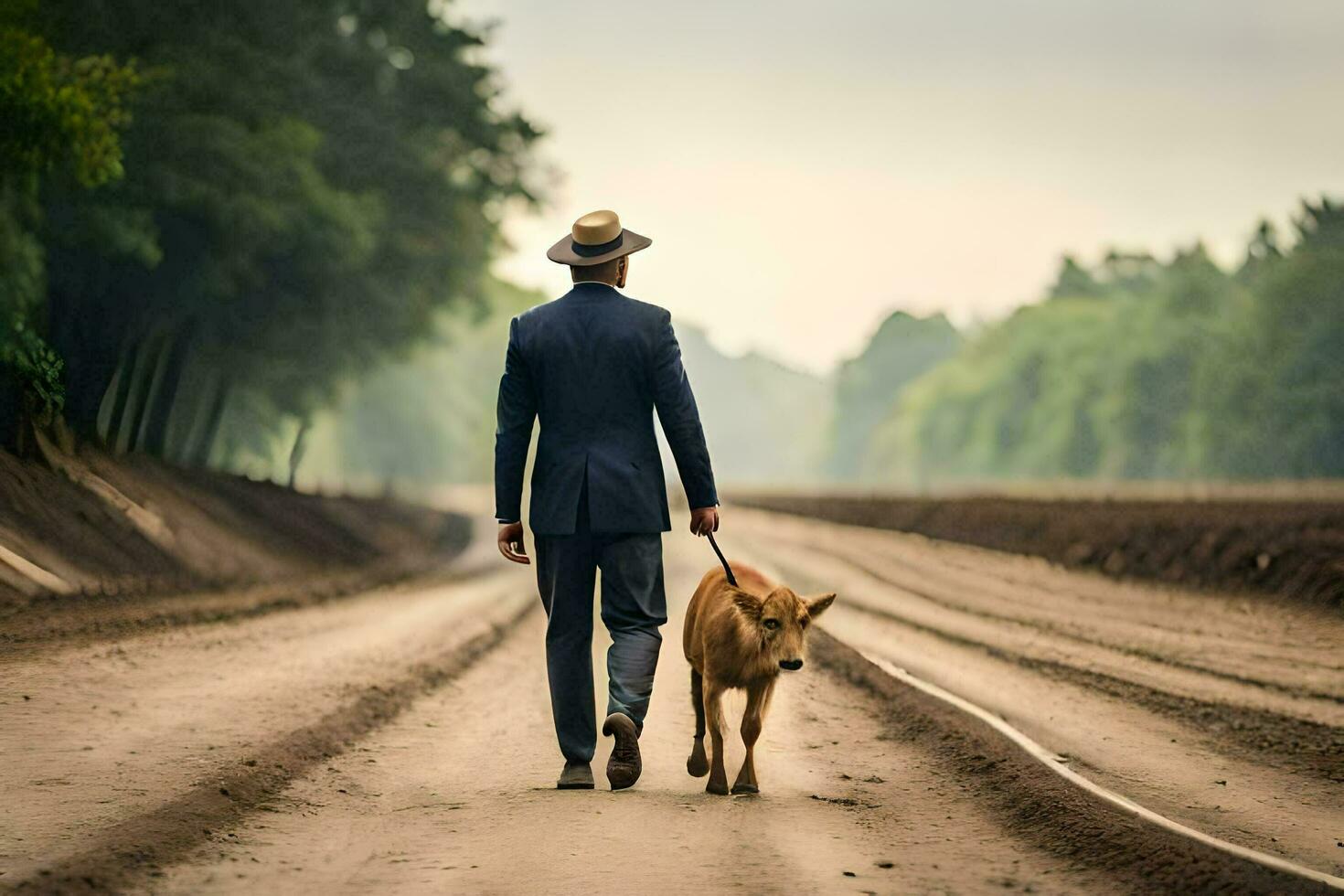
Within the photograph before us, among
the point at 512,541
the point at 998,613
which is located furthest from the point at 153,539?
the point at 512,541

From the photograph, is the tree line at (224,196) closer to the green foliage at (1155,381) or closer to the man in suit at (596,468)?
the man in suit at (596,468)

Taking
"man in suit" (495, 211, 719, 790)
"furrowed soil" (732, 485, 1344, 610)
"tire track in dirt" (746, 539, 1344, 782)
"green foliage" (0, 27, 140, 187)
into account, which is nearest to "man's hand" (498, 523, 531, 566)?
"man in suit" (495, 211, 719, 790)

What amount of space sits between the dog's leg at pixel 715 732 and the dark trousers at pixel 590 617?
12.0 inches

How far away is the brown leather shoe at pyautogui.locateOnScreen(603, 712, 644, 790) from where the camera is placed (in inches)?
268

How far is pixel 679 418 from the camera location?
22.9 ft

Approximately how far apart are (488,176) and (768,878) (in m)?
30.9

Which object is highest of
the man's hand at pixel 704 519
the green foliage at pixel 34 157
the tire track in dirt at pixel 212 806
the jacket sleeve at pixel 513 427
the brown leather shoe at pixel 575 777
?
the green foliage at pixel 34 157

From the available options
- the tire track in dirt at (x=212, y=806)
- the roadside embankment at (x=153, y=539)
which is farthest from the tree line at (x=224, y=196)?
the tire track in dirt at (x=212, y=806)

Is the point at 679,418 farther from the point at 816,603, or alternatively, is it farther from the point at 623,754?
the point at 623,754

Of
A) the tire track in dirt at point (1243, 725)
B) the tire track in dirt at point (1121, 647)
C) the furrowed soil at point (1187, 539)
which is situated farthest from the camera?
the furrowed soil at point (1187, 539)

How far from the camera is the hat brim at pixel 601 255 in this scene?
7117mm

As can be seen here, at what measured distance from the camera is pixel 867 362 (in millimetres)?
198000

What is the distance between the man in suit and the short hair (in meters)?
0.01

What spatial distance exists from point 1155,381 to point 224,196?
81103mm
